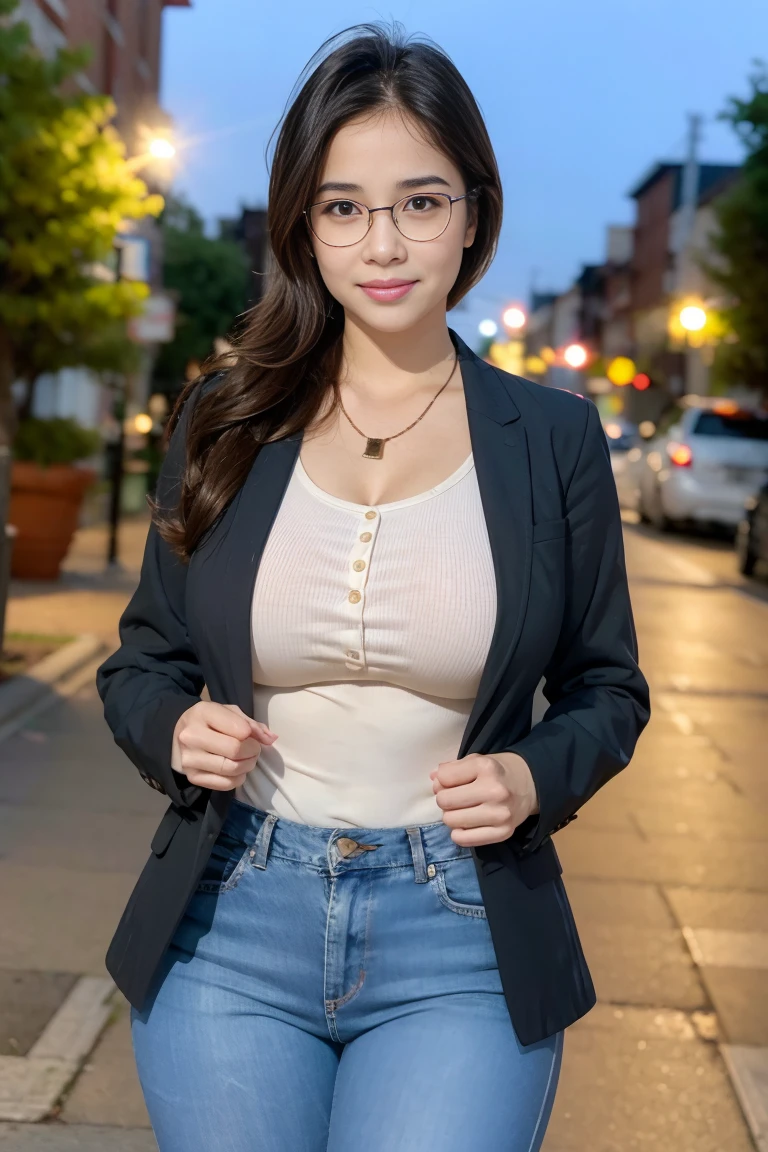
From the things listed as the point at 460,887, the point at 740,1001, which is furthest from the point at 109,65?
the point at 460,887

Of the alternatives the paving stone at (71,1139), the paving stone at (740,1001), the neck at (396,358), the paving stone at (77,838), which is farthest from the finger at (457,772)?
the paving stone at (77,838)

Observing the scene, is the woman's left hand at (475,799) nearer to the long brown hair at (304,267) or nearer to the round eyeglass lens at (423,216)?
the long brown hair at (304,267)

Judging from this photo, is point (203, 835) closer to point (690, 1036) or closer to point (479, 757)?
point (479, 757)

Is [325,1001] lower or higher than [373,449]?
lower

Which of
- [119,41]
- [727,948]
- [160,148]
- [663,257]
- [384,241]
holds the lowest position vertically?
[727,948]

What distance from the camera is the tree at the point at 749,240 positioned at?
23.5 metres

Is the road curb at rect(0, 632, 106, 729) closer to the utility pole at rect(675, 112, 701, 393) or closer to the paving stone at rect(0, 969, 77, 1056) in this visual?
the paving stone at rect(0, 969, 77, 1056)

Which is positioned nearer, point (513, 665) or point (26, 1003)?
→ point (513, 665)

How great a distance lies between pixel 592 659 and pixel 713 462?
18.1 metres

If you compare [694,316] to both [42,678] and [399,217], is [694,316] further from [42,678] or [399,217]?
[399,217]

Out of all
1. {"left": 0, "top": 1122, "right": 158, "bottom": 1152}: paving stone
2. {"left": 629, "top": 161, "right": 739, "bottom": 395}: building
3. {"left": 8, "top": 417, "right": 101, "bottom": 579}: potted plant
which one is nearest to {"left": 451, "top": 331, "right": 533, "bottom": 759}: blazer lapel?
{"left": 0, "top": 1122, "right": 158, "bottom": 1152}: paving stone

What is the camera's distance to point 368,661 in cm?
215

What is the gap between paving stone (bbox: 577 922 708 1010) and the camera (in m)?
4.48

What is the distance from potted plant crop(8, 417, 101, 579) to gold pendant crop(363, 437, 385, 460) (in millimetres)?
10567
